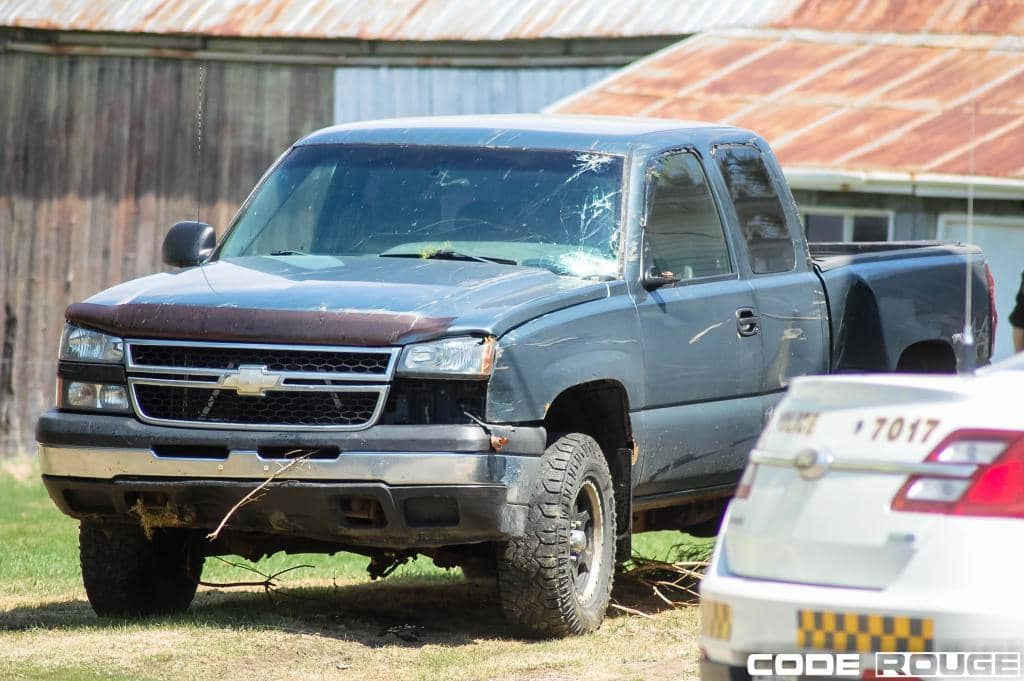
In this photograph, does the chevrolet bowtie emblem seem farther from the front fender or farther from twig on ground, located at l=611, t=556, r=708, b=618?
twig on ground, located at l=611, t=556, r=708, b=618

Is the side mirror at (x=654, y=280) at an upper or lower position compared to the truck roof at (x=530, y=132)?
lower

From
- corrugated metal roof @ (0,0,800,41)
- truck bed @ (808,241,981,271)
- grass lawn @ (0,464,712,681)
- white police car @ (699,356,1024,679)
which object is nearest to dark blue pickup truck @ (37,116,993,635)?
truck bed @ (808,241,981,271)

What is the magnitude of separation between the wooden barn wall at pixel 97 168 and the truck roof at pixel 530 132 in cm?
1005

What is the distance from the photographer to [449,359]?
255 inches

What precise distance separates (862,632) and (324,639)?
3.07m

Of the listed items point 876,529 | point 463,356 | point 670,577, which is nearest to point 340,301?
point 463,356

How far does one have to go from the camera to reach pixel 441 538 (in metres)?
6.67

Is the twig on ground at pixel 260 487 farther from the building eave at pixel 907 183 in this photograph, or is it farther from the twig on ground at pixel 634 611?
the building eave at pixel 907 183

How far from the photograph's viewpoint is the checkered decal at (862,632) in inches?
159

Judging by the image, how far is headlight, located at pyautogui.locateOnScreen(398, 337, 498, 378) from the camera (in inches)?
255

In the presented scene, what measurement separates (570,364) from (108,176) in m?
12.4

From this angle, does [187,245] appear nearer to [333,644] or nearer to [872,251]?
[333,644]

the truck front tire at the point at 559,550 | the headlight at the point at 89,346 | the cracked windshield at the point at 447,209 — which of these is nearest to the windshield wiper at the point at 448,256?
the cracked windshield at the point at 447,209

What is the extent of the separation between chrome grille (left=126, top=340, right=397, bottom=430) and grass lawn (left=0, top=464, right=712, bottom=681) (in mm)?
807
